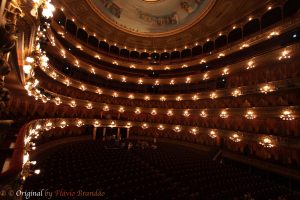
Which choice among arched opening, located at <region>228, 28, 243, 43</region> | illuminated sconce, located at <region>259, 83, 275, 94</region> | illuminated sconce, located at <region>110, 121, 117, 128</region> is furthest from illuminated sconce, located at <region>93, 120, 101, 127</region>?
arched opening, located at <region>228, 28, 243, 43</region>

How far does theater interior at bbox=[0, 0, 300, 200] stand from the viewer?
6.46 metres

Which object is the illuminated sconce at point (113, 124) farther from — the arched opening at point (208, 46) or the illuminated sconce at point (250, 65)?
the illuminated sconce at point (250, 65)

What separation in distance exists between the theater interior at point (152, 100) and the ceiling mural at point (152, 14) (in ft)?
0.45

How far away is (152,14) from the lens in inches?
865

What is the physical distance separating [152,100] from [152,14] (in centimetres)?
1174

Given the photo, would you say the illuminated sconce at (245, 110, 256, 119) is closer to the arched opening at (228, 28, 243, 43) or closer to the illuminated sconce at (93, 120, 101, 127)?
the arched opening at (228, 28, 243, 43)

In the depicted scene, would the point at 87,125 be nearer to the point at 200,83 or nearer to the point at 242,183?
the point at 200,83

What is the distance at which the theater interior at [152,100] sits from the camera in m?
6.46

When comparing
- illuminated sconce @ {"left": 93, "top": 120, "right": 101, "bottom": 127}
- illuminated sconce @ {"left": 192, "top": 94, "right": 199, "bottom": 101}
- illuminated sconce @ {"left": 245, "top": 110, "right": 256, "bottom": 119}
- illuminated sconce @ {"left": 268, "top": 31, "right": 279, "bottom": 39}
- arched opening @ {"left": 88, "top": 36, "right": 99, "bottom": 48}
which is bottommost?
illuminated sconce @ {"left": 93, "top": 120, "right": 101, "bottom": 127}

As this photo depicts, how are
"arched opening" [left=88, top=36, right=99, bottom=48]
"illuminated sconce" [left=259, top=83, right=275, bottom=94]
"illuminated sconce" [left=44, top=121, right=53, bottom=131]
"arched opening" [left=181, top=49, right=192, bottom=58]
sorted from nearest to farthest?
"illuminated sconce" [left=44, top=121, right=53, bottom=131], "illuminated sconce" [left=259, top=83, right=275, bottom=94], "arched opening" [left=88, top=36, right=99, bottom=48], "arched opening" [left=181, top=49, right=192, bottom=58]

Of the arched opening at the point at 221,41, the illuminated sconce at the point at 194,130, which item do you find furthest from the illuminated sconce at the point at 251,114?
the arched opening at the point at 221,41

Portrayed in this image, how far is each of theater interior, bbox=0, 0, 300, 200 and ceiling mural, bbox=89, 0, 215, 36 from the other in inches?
5.4

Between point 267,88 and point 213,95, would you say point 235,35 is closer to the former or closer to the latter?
point 213,95

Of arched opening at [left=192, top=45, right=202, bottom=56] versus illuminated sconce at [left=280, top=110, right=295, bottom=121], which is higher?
arched opening at [left=192, top=45, right=202, bottom=56]
